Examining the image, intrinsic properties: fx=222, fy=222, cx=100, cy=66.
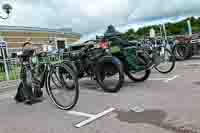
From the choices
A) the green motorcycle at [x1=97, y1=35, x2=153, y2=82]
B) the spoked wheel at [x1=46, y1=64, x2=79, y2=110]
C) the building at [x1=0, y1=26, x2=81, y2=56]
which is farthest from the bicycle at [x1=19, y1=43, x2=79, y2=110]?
the building at [x1=0, y1=26, x2=81, y2=56]

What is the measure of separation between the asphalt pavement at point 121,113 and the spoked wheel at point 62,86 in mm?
132

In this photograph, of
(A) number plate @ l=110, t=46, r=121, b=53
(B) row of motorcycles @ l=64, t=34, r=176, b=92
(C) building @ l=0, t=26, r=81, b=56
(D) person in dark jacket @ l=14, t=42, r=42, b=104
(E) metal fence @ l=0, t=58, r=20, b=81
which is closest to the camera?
(D) person in dark jacket @ l=14, t=42, r=42, b=104

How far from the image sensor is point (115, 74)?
14.5 ft

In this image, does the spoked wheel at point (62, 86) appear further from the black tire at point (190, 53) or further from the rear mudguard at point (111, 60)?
the black tire at point (190, 53)

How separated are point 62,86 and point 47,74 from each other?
33cm

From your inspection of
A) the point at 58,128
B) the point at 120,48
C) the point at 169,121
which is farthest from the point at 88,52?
the point at 169,121

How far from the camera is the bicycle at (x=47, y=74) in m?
3.65

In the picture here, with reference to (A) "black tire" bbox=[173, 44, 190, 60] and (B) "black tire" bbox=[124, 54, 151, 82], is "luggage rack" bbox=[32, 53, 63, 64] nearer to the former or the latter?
(B) "black tire" bbox=[124, 54, 151, 82]

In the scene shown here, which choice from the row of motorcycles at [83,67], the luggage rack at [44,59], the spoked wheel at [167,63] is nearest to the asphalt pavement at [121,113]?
the row of motorcycles at [83,67]

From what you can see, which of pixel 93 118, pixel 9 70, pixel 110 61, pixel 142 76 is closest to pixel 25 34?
pixel 9 70

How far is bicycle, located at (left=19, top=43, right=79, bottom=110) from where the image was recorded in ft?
12.0

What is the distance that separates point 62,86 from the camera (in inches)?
151

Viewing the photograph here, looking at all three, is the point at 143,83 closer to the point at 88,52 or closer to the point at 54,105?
the point at 88,52

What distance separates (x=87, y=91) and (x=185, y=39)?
16.6 feet
